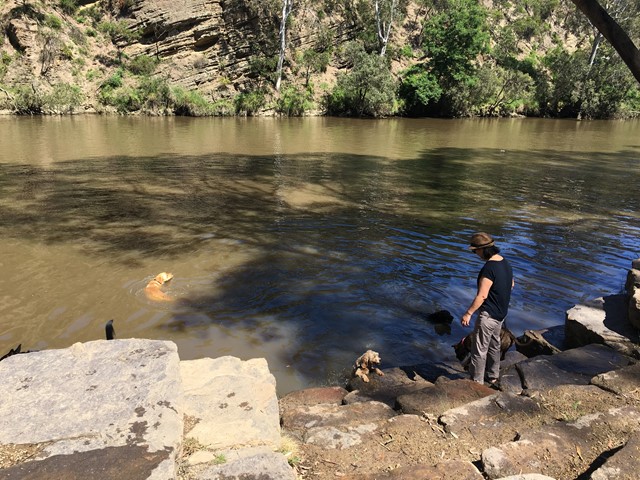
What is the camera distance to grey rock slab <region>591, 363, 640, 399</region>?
4.01m

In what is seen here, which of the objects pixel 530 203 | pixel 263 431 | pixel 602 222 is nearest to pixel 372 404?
pixel 263 431

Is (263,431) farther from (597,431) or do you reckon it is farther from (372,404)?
(597,431)

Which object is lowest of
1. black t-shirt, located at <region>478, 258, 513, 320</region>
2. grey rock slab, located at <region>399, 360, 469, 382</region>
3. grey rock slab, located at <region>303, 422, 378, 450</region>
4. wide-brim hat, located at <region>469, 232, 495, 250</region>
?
grey rock slab, located at <region>399, 360, 469, 382</region>

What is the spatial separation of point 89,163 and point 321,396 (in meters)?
15.8

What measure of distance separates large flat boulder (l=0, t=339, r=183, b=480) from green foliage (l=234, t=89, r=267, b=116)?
42.1 metres

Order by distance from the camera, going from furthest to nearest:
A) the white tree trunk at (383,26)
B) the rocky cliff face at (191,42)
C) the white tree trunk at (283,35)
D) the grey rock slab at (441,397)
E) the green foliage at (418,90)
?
1. the white tree trunk at (383,26)
2. the rocky cliff face at (191,42)
3. the white tree trunk at (283,35)
4. the green foliage at (418,90)
5. the grey rock slab at (441,397)

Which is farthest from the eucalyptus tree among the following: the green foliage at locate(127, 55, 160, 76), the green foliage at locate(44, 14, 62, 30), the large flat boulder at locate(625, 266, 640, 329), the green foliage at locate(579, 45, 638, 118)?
the large flat boulder at locate(625, 266, 640, 329)

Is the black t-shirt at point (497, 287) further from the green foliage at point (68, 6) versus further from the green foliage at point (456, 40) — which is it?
the green foliage at point (68, 6)

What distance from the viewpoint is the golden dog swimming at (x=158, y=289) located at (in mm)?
6828

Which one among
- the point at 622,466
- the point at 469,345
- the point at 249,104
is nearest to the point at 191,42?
the point at 249,104

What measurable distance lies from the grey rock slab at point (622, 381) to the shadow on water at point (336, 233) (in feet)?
6.34

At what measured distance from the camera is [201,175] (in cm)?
1587

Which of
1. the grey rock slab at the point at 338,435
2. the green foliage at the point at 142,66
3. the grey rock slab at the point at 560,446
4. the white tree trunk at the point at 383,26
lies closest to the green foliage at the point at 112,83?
the green foliage at the point at 142,66

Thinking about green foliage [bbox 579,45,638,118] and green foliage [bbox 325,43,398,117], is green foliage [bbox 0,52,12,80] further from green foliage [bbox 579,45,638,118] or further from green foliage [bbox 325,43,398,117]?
green foliage [bbox 579,45,638,118]
